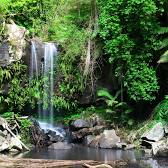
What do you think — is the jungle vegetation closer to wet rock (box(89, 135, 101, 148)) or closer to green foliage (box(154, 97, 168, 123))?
green foliage (box(154, 97, 168, 123))

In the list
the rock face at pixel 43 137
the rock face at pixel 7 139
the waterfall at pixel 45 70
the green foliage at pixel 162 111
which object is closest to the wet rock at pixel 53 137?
the rock face at pixel 43 137

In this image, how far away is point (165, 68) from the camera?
647 inches

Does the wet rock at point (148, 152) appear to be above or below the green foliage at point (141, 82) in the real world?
below

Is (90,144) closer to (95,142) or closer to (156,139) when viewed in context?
(95,142)

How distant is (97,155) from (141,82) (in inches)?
144

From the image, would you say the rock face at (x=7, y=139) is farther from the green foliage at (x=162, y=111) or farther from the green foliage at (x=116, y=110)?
the green foliage at (x=162, y=111)

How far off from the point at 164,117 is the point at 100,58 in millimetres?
3645

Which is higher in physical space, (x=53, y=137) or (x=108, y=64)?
(x=108, y=64)

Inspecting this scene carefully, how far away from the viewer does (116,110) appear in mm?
16969

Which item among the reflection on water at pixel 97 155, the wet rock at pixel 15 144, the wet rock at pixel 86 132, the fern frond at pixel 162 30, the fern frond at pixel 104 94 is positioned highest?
the fern frond at pixel 162 30

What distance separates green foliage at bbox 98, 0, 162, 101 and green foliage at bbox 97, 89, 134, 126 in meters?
0.63

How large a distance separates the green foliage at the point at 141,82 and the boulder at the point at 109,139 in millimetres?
1461

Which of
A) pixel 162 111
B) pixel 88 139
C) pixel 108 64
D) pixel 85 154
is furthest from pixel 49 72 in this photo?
pixel 85 154

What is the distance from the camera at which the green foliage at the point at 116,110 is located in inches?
645
